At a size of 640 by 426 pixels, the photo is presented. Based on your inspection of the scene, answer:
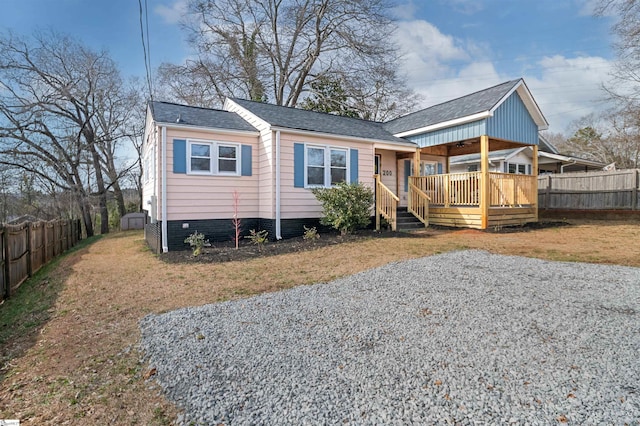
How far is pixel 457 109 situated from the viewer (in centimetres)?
1193

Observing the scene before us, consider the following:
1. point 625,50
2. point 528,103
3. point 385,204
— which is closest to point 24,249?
point 385,204

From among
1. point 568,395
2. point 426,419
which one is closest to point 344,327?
point 426,419

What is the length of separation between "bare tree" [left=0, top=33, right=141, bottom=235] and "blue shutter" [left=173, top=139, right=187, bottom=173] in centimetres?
1402

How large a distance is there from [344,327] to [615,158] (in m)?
40.6

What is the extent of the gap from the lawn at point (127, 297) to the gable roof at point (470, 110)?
149 inches

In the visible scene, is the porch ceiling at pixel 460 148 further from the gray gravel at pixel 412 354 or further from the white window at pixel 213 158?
the gray gravel at pixel 412 354

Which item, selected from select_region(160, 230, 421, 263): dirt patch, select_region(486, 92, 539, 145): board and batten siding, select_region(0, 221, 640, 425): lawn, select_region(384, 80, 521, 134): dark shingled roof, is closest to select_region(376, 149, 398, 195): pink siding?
select_region(384, 80, 521, 134): dark shingled roof

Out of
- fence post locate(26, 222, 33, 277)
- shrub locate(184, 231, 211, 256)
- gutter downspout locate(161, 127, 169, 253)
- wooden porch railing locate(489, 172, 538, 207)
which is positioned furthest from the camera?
wooden porch railing locate(489, 172, 538, 207)

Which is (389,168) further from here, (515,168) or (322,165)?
(515,168)

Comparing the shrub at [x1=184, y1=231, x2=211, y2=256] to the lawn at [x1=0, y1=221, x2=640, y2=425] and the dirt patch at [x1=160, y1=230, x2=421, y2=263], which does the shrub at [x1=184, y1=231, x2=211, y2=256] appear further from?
the lawn at [x1=0, y1=221, x2=640, y2=425]

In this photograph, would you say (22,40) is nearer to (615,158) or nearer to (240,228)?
(240,228)

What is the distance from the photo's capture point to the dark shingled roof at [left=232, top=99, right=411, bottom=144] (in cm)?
1046

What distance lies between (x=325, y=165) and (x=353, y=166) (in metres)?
1.05

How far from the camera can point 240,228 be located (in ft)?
33.6
